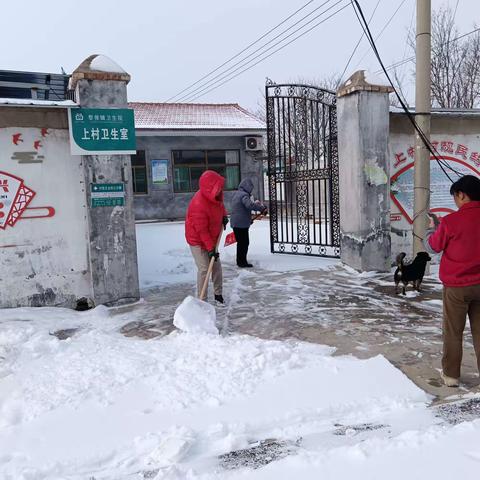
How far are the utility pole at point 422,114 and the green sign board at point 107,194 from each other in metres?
4.25

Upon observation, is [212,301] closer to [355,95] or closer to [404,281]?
[404,281]

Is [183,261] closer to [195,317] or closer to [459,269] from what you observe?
[195,317]

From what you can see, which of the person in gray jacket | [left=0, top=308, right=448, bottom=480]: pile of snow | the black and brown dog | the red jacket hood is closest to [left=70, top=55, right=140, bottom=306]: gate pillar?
the red jacket hood

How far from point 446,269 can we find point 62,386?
3102 mm

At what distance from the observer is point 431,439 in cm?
285

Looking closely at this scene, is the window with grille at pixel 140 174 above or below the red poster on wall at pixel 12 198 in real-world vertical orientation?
above

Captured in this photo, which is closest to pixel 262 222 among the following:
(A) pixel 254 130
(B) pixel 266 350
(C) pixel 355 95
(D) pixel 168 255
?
(A) pixel 254 130

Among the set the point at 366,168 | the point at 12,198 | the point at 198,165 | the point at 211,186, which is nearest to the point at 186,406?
the point at 211,186

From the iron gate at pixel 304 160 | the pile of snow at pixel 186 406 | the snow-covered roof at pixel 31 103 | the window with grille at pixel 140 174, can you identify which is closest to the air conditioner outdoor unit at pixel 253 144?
the window with grille at pixel 140 174

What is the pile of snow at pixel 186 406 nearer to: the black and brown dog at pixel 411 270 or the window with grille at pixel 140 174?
the black and brown dog at pixel 411 270

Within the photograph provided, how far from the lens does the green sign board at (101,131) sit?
5.86 m

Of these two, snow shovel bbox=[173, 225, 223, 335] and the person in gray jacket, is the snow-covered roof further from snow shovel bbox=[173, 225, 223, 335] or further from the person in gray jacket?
the person in gray jacket

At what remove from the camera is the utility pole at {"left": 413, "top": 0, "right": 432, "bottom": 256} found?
22.0 ft

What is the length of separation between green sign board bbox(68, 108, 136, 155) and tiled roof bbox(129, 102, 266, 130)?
11.2 meters
